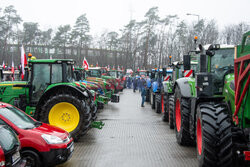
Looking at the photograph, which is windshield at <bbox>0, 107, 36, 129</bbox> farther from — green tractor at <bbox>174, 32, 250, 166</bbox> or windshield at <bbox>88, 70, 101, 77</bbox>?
windshield at <bbox>88, 70, 101, 77</bbox>

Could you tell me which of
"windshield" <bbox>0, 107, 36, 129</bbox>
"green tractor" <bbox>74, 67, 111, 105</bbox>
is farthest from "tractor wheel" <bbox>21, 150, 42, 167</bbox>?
"green tractor" <bbox>74, 67, 111, 105</bbox>

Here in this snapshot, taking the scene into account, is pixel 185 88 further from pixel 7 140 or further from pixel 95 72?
pixel 95 72

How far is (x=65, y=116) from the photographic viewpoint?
30.1 ft

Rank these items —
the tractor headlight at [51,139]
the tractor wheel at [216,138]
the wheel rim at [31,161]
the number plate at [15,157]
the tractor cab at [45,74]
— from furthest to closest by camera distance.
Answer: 1. the tractor cab at [45,74]
2. the tractor headlight at [51,139]
3. the wheel rim at [31,161]
4. the tractor wheel at [216,138]
5. the number plate at [15,157]

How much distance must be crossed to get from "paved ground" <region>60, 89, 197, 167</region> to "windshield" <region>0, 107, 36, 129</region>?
4.03 ft

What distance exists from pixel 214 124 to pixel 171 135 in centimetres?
491

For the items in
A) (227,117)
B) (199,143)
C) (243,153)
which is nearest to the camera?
(243,153)

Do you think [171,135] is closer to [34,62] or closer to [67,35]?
[34,62]

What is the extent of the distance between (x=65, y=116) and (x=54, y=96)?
2.27 ft

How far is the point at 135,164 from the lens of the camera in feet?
22.3

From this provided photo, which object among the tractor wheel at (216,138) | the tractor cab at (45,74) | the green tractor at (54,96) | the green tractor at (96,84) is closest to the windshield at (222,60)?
the tractor wheel at (216,138)

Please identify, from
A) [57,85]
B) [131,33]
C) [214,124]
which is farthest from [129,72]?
[214,124]

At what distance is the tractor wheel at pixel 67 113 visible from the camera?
9016mm

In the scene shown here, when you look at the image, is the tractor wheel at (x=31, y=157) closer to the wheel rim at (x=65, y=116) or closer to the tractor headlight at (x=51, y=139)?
the tractor headlight at (x=51, y=139)
